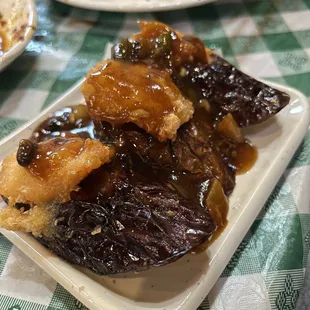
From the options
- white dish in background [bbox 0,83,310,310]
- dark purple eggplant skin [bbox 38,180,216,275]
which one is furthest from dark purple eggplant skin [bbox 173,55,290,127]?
dark purple eggplant skin [bbox 38,180,216,275]

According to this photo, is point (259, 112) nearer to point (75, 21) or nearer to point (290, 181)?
point (290, 181)

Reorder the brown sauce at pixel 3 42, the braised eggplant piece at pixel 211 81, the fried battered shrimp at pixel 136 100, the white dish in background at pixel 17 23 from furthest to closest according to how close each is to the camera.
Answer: the brown sauce at pixel 3 42 < the white dish in background at pixel 17 23 < the braised eggplant piece at pixel 211 81 < the fried battered shrimp at pixel 136 100

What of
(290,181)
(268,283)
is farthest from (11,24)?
(268,283)

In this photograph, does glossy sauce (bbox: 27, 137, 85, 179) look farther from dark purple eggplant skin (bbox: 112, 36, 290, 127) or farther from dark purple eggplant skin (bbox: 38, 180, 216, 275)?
dark purple eggplant skin (bbox: 112, 36, 290, 127)

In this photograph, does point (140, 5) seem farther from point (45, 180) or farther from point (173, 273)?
point (173, 273)

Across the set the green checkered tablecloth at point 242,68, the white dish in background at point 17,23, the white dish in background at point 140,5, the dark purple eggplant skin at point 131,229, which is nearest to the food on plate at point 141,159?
the dark purple eggplant skin at point 131,229

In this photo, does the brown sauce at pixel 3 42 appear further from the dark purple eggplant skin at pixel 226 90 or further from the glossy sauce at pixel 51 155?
the glossy sauce at pixel 51 155

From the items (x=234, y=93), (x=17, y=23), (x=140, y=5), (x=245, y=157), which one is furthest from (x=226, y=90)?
(x=17, y=23)
